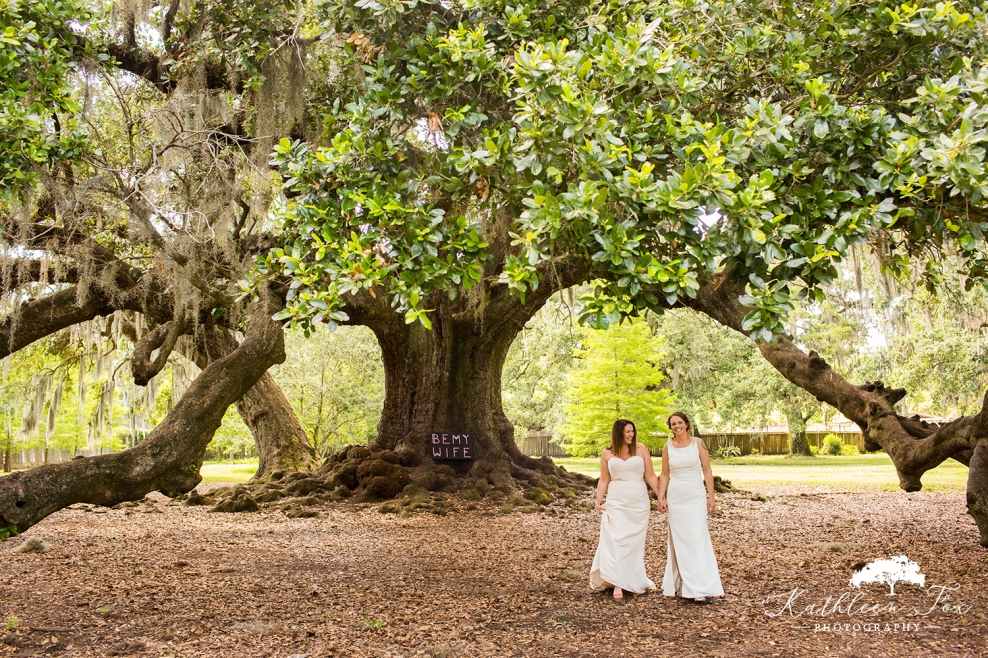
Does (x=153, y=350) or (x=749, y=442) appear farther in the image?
(x=749, y=442)

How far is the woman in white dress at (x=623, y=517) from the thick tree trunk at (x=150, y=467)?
124 inches

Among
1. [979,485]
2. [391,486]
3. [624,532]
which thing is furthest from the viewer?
[391,486]

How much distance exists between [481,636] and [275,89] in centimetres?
542

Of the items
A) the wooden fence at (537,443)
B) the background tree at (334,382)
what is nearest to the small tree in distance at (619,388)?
the background tree at (334,382)

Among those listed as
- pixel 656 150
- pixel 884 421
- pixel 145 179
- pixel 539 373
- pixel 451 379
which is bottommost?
pixel 884 421

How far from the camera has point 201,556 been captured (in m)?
6.82

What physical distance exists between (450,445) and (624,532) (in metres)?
5.47

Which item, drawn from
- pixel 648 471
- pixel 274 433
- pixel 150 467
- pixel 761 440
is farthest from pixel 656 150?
pixel 761 440

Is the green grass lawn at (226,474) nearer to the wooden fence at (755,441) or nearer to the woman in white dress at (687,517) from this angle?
the woman in white dress at (687,517)

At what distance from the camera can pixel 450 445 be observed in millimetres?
10570

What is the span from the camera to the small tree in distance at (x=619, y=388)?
16656mm

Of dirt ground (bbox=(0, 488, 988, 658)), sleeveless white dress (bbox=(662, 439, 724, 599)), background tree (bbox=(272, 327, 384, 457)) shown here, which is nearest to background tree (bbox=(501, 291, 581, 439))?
background tree (bbox=(272, 327, 384, 457))

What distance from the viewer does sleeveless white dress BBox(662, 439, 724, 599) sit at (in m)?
5.12

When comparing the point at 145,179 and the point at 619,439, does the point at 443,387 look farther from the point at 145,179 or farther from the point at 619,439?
the point at 619,439
